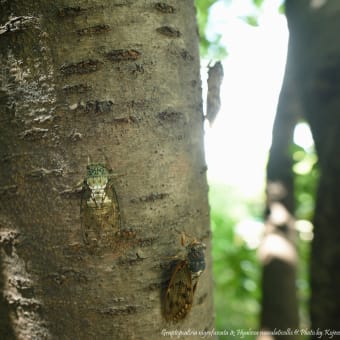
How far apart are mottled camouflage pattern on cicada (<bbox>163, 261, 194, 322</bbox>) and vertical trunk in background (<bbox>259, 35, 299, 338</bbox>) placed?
2.59 metres

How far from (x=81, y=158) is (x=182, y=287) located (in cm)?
36

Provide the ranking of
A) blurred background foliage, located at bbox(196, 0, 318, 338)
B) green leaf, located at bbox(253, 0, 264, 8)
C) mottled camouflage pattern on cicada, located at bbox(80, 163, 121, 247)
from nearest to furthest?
mottled camouflage pattern on cicada, located at bbox(80, 163, 121, 247) < green leaf, located at bbox(253, 0, 264, 8) < blurred background foliage, located at bbox(196, 0, 318, 338)

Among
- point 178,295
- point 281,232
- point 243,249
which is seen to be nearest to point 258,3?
point 281,232

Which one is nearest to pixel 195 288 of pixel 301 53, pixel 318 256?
pixel 318 256

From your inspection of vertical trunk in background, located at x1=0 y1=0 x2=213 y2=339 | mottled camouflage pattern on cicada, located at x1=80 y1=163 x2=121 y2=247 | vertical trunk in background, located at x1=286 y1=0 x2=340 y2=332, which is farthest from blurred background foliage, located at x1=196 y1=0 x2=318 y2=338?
mottled camouflage pattern on cicada, located at x1=80 y1=163 x2=121 y2=247

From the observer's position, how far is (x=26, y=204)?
2.66 feet

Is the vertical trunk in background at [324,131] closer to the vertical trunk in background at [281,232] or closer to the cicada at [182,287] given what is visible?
the cicada at [182,287]

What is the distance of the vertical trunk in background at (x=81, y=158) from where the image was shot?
2.59 feet

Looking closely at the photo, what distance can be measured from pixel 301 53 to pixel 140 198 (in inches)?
50.6

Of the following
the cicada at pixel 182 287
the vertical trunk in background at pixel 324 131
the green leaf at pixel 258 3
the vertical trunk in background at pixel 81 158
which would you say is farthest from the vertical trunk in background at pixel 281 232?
the vertical trunk in background at pixel 81 158

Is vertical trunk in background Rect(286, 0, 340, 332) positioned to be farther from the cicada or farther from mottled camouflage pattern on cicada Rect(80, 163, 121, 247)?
mottled camouflage pattern on cicada Rect(80, 163, 121, 247)

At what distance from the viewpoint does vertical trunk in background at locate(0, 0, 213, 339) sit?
31.1 inches

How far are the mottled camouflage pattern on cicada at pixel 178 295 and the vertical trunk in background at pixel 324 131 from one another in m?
0.77

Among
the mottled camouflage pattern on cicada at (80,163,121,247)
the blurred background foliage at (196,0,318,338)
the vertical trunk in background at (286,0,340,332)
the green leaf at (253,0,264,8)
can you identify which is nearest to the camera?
the mottled camouflage pattern on cicada at (80,163,121,247)
